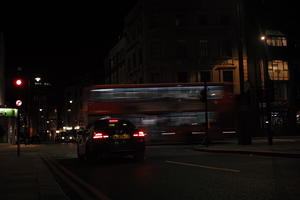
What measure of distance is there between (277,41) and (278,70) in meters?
3.90

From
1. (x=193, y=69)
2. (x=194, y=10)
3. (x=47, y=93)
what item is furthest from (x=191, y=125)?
(x=47, y=93)

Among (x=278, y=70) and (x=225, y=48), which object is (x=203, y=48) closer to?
(x=225, y=48)

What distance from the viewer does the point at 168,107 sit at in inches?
1139

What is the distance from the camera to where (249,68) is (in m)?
49.4

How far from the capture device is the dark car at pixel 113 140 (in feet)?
48.3

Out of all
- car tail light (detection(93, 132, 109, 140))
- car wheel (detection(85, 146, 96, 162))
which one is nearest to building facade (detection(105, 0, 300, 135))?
car wheel (detection(85, 146, 96, 162))

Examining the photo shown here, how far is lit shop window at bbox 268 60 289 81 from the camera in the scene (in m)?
49.9

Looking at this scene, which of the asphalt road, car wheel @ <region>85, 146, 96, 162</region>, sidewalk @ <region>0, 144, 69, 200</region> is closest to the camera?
the asphalt road

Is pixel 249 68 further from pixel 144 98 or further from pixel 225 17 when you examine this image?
pixel 144 98

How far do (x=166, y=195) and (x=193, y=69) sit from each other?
43105 millimetres

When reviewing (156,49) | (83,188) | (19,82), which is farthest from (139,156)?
(156,49)

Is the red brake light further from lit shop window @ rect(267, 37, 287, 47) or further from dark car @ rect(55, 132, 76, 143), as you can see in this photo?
dark car @ rect(55, 132, 76, 143)

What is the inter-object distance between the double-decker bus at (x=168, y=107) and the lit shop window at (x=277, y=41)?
24.0 m

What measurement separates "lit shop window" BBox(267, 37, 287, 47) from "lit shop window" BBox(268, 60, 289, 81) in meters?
2.24
